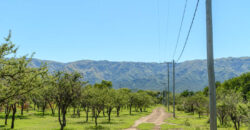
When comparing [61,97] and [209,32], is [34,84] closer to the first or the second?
[209,32]

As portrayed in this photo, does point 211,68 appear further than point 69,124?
No

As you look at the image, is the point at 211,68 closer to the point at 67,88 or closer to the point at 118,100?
the point at 67,88

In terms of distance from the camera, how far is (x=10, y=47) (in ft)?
43.9

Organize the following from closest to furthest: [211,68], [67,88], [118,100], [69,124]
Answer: [211,68], [67,88], [69,124], [118,100]

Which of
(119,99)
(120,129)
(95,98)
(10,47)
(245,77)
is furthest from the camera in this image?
(245,77)

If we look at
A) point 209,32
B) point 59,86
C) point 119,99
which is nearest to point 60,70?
point 59,86

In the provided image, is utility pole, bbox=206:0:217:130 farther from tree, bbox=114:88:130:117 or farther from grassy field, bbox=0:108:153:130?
tree, bbox=114:88:130:117

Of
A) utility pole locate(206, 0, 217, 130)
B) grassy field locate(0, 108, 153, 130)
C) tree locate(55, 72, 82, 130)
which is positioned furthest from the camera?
grassy field locate(0, 108, 153, 130)

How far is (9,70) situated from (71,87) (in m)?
18.5

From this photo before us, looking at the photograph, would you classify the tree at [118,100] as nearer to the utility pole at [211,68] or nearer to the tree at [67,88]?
the tree at [67,88]

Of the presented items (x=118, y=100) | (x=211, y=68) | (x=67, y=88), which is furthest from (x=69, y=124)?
(x=211, y=68)

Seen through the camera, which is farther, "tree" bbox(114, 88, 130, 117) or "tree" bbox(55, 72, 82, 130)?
"tree" bbox(114, 88, 130, 117)

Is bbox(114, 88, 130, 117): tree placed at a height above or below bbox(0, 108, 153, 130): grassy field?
above

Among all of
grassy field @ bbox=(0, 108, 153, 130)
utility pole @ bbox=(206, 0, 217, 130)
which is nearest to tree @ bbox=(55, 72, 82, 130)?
grassy field @ bbox=(0, 108, 153, 130)
